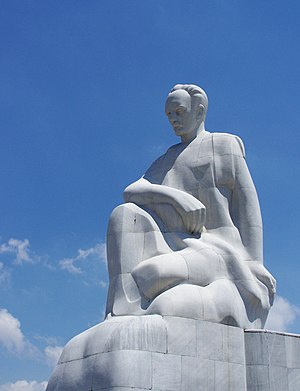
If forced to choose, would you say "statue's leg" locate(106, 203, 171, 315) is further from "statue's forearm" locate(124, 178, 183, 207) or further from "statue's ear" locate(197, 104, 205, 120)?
"statue's ear" locate(197, 104, 205, 120)

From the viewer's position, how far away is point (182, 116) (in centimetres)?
1375

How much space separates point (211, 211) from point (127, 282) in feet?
7.73

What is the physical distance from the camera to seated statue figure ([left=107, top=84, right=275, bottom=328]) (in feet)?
36.7

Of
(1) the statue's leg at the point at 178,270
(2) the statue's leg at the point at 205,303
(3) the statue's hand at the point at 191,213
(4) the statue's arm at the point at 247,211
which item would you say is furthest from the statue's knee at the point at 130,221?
(4) the statue's arm at the point at 247,211

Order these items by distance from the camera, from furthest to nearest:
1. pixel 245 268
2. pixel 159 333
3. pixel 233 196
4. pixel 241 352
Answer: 1. pixel 233 196
2. pixel 245 268
3. pixel 241 352
4. pixel 159 333

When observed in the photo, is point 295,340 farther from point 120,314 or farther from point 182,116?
point 182,116

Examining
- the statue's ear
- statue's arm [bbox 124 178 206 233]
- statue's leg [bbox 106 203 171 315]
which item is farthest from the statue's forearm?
the statue's ear

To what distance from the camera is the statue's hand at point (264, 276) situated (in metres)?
12.3

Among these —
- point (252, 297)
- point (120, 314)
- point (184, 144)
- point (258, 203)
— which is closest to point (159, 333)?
point (120, 314)

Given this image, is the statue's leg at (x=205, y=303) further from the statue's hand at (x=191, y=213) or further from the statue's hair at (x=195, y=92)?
the statue's hair at (x=195, y=92)

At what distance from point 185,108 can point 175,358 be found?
5.64 meters

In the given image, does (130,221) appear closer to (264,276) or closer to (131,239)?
(131,239)

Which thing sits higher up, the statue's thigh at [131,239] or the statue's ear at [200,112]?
the statue's ear at [200,112]

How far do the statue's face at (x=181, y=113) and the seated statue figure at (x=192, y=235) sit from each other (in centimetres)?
2
